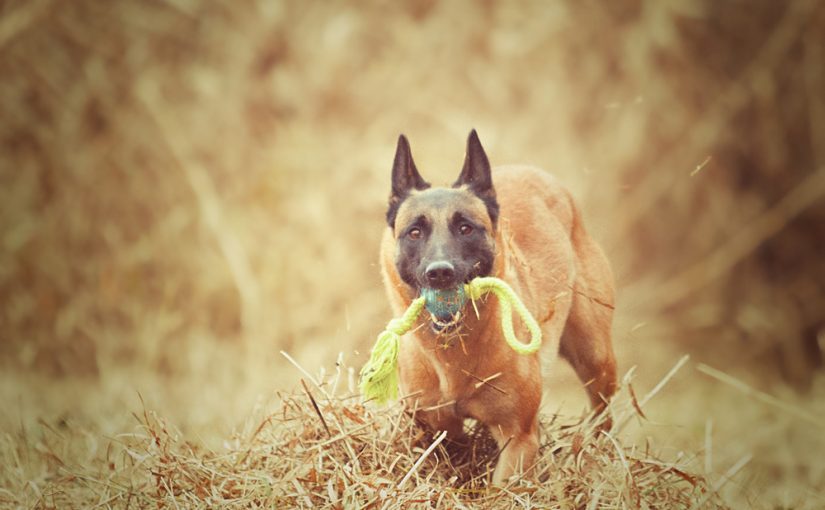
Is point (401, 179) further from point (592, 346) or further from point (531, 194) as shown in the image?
point (592, 346)

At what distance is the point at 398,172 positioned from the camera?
171 inches

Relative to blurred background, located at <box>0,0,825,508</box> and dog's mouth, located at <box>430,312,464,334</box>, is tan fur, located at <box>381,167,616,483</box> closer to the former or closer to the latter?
dog's mouth, located at <box>430,312,464,334</box>

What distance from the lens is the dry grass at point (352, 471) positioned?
427 centimetres

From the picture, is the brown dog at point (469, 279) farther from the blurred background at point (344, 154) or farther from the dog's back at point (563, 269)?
the blurred background at point (344, 154)

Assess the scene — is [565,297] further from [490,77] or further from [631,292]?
[490,77]

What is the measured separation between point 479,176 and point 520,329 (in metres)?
0.73

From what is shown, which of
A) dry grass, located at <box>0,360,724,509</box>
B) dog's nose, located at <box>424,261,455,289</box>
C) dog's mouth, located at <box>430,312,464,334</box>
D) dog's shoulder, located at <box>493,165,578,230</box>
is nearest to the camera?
dog's nose, located at <box>424,261,455,289</box>

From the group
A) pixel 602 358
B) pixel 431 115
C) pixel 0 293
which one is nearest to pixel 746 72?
pixel 431 115

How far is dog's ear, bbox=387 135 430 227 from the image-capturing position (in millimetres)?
4336

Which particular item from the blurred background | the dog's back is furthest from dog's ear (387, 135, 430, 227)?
the blurred background

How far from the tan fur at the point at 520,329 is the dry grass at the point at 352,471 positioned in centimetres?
15

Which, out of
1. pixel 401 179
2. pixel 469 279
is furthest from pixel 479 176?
pixel 469 279

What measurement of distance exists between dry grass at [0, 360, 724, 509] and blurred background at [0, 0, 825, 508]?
5190 mm

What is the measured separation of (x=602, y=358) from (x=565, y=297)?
46 centimetres
